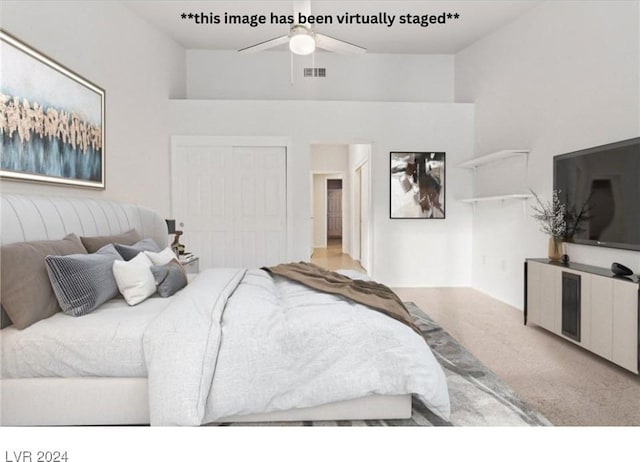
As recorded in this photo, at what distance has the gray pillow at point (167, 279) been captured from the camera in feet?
8.14

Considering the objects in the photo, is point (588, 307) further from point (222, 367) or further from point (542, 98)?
point (222, 367)

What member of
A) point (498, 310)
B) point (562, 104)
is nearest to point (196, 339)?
point (498, 310)

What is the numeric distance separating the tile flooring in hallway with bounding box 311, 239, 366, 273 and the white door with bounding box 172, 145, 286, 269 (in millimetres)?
2324

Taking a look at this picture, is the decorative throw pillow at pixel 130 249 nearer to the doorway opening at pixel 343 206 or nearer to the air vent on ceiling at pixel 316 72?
the doorway opening at pixel 343 206

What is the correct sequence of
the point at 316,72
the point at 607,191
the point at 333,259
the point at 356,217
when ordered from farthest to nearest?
1. the point at 333,259
2. the point at 356,217
3. the point at 316,72
4. the point at 607,191

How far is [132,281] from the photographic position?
231cm

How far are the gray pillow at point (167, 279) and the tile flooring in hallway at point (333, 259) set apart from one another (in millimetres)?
4777

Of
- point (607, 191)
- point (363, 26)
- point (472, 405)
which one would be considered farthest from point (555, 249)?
point (363, 26)

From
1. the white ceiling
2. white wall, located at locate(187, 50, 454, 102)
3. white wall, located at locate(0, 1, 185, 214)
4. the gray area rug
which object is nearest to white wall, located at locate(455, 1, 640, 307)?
the white ceiling

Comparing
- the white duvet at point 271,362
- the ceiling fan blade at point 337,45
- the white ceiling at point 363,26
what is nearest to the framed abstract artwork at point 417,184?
the white ceiling at point 363,26

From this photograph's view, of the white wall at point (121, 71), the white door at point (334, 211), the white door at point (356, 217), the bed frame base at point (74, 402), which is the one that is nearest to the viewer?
the bed frame base at point (74, 402)

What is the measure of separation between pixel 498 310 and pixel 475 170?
2049mm

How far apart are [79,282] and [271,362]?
44.2 inches

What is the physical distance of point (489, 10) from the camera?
437cm
